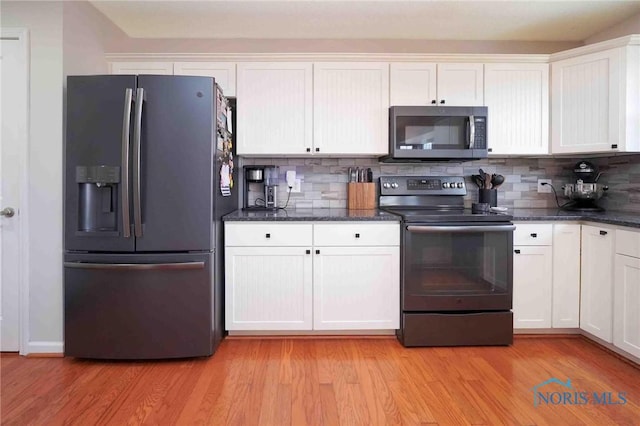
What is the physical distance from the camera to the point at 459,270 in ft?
8.30

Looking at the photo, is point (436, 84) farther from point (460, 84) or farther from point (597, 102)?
point (597, 102)

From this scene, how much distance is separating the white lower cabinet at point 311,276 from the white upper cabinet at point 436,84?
1038 millimetres

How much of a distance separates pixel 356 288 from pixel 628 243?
1673mm

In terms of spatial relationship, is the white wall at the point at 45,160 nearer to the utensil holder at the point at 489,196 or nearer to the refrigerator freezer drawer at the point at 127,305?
the refrigerator freezer drawer at the point at 127,305

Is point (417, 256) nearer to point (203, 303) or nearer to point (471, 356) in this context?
point (471, 356)

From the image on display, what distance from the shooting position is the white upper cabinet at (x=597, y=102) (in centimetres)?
255

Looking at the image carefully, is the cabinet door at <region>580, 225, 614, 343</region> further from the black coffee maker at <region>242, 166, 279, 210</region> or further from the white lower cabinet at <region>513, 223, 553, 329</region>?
the black coffee maker at <region>242, 166, 279, 210</region>

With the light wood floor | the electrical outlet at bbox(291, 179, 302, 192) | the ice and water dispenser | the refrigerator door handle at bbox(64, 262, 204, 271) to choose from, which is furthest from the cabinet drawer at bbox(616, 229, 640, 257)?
the ice and water dispenser

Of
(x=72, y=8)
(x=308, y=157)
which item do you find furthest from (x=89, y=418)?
(x=72, y=8)

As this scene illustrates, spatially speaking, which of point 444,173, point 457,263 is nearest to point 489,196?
point 444,173

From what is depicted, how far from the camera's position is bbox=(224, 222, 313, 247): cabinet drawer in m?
2.54

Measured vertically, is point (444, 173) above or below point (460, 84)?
below

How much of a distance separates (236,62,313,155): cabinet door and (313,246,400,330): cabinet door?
2.91 ft

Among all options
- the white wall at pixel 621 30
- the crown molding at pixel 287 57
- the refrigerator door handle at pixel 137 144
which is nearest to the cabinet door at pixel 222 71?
the crown molding at pixel 287 57
